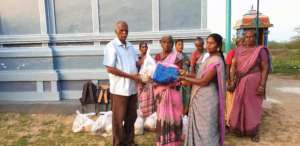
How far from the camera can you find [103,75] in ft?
18.2

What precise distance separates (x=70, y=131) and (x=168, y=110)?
83.2 inches

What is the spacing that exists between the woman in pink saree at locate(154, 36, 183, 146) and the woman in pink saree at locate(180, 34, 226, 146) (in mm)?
235

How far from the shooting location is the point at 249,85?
12.5ft

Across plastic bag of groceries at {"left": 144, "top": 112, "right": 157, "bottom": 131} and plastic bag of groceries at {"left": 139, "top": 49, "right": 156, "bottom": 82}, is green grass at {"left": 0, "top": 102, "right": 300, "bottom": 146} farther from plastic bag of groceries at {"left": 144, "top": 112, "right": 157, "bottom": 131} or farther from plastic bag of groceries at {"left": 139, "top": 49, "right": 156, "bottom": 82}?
plastic bag of groceries at {"left": 139, "top": 49, "right": 156, "bottom": 82}

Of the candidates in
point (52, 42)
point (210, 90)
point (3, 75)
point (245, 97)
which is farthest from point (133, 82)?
point (3, 75)

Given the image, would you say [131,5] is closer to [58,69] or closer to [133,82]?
[58,69]

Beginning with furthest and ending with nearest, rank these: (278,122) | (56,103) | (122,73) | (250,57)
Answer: (56,103), (278,122), (250,57), (122,73)

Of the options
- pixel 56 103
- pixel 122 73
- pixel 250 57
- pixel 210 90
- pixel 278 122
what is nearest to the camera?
pixel 210 90

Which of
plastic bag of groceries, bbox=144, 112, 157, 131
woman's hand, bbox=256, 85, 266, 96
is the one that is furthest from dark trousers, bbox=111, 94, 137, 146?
woman's hand, bbox=256, 85, 266, 96

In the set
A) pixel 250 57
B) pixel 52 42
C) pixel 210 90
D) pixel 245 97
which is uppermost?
pixel 52 42

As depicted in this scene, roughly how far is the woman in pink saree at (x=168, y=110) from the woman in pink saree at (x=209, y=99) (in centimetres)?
24

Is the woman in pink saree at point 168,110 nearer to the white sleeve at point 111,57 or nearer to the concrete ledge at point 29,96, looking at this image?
the white sleeve at point 111,57

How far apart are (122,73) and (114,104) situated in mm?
477

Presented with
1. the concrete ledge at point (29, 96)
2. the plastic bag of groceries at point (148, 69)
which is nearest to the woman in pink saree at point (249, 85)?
the plastic bag of groceries at point (148, 69)
